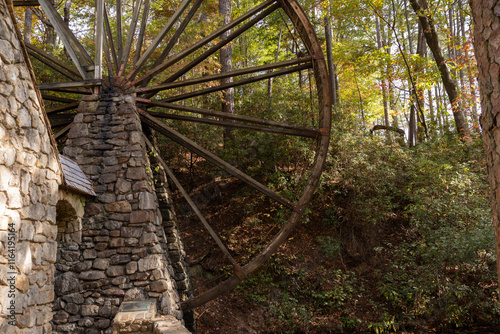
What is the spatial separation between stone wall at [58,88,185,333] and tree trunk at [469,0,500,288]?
162 inches

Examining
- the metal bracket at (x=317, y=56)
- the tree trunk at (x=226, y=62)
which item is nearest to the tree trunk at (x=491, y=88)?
the metal bracket at (x=317, y=56)

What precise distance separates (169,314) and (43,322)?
5.54 feet

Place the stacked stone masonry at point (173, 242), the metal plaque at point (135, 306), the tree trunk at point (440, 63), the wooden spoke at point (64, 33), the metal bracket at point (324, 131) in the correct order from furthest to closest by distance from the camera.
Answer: the tree trunk at point (440, 63) → the metal bracket at point (324, 131) → the stacked stone masonry at point (173, 242) → the wooden spoke at point (64, 33) → the metal plaque at point (135, 306)

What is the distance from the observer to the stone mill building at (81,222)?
3.06m

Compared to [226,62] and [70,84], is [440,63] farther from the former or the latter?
[70,84]

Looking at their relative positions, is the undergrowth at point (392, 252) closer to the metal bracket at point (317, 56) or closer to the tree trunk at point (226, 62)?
the metal bracket at point (317, 56)

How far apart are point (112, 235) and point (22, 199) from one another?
6.49 feet

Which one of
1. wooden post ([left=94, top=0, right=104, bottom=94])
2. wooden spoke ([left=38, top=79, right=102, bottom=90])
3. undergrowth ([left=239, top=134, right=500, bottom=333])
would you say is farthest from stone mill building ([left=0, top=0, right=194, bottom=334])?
undergrowth ([left=239, top=134, right=500, bottom=333])

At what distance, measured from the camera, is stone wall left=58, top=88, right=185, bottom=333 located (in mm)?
4773

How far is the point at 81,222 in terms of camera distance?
5.00 meters

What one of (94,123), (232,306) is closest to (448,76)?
(232,306)

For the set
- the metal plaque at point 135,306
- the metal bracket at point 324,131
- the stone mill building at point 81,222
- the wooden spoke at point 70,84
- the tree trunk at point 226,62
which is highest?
the tree trunk at point 226,62

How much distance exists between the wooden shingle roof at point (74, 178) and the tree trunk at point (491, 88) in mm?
4022

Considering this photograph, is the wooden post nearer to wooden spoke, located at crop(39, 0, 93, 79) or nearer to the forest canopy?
wooden spoke, located at crop(39, 0, 93, 79)
